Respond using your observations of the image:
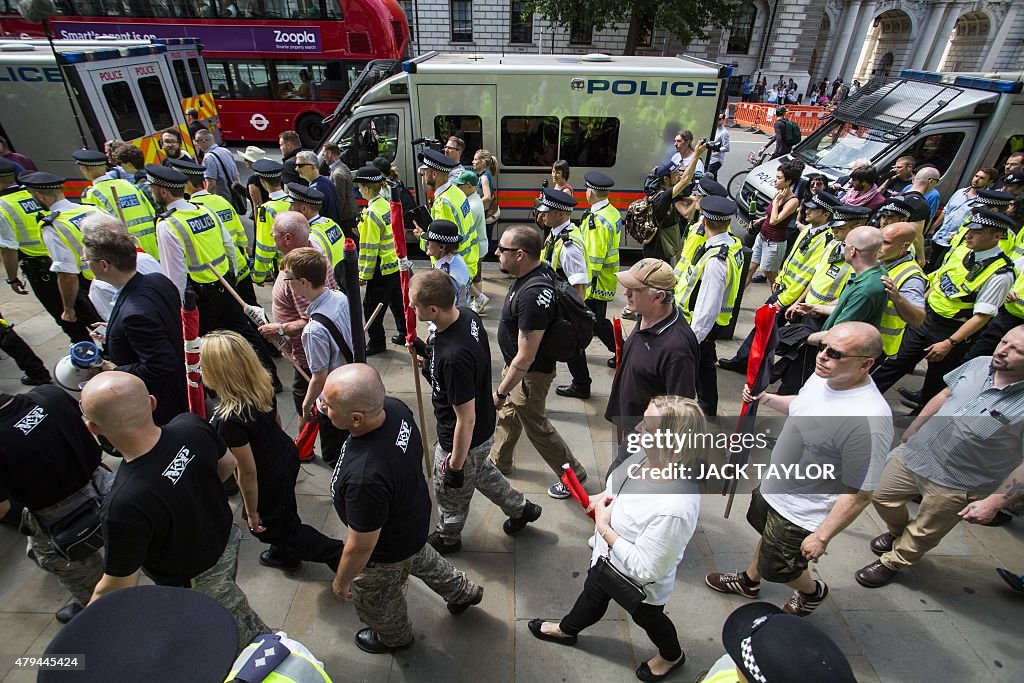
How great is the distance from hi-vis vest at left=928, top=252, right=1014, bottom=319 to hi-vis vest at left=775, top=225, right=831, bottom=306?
1057 mm

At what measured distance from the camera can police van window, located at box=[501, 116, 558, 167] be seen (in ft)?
27.1

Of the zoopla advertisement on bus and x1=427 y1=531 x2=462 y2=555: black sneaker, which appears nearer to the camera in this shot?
x1=427 y1=531 x2=462 y2=555: black sneaker

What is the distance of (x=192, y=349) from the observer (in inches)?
114

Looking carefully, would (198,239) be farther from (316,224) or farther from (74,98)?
(74,98)

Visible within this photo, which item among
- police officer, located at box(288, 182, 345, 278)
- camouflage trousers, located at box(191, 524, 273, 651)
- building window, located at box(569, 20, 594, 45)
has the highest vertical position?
building window, located at box(569, 20, 594, 45)

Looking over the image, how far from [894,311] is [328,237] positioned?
193 inches

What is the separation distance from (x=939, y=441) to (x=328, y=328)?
3887mm

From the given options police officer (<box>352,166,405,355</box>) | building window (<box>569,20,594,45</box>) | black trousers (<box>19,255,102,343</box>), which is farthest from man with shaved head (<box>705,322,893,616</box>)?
building window (<box>569,20,594,45</box>)

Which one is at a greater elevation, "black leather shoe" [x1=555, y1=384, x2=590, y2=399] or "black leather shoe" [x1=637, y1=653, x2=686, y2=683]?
"black leather shoe" [x1=637, y1=653, x2=686, y2=683]

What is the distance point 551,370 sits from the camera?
3840mm

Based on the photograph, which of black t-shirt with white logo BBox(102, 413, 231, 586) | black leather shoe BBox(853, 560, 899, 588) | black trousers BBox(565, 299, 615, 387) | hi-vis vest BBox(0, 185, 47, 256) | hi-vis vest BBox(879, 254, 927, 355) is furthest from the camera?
black trousers BBox(565, 299, 615, 387)

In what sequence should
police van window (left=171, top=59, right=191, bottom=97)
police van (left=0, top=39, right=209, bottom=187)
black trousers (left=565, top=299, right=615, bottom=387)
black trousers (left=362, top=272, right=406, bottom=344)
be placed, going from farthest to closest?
A: 1. police van window (left=171, top=59, right=191, bottom=97)
2. police van (left=0, top=39, right=209, bottom=187)
3. black trousers (left=362, top=272, right=406, bottom=344)
4. black trousers (left=565, top=299, right=615, bottom=387)

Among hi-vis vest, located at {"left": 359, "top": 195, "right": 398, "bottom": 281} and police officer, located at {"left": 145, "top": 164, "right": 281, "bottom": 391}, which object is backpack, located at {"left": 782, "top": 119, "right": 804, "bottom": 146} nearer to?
hi-vis vest, located at {"left": 359, "top": 195, "right": 398, "bottom": 281}

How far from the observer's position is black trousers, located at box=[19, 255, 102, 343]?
521 centimetres
